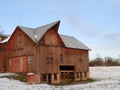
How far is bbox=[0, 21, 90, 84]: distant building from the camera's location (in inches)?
1497

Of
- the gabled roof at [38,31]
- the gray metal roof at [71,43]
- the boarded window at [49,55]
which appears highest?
the gabled roof at [38,31]

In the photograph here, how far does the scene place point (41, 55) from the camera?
3838cm

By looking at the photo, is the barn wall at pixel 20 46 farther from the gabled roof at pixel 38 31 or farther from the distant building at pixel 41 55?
the gabled roof at pixel 38 31

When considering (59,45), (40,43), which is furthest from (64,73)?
(40,43)

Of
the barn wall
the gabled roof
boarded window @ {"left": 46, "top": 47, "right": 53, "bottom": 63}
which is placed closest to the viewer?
the barn wall

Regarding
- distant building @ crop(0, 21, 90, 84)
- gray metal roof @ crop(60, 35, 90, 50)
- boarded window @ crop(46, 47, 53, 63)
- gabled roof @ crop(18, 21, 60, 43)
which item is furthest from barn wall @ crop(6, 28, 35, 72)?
gray metal roof @ crop(60, 35, 90, 50)

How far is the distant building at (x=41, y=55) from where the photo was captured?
38031mm

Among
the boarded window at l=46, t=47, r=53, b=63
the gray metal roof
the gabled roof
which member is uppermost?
the gabled roof

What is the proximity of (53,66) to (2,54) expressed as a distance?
1034cm

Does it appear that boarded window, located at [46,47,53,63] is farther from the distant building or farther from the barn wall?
the barn wall

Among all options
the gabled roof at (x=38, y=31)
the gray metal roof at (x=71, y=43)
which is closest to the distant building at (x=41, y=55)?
the gabled roof at (x=38, y=31)

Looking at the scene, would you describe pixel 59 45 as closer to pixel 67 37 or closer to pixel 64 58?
pixel 64 58

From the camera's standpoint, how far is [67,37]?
50344 millimetres

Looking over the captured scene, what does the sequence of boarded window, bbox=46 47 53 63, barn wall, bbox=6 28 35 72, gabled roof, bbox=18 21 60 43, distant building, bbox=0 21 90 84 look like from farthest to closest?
boarded window, bbox=46 47 53 63 → gabled roof, bbox=18 21 60 43 → barn wall, bbox=6 28 35 72 → distant building, bbox=0 21 90 84
